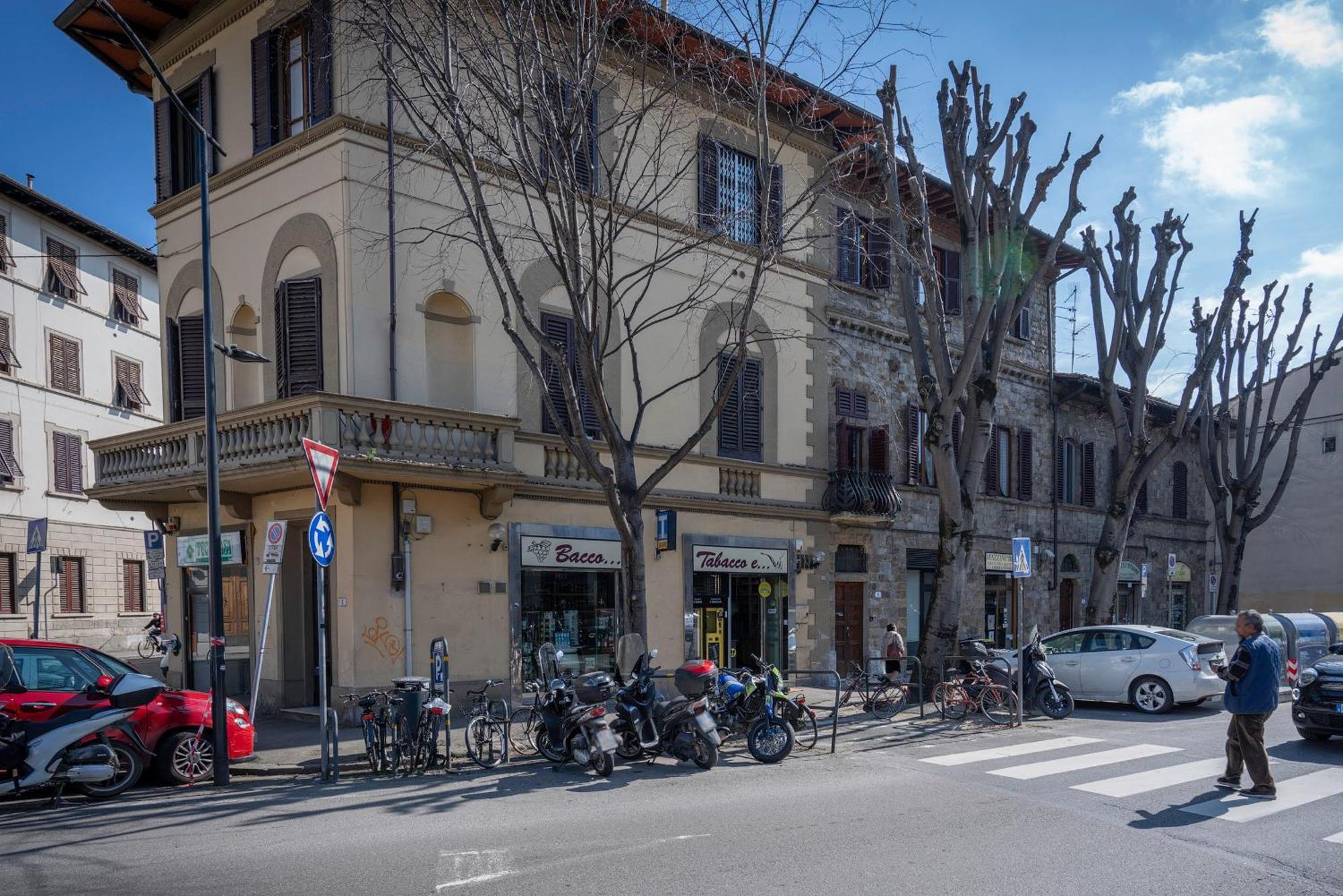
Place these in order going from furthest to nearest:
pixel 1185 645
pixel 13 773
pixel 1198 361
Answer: pixel 1198 361 < pixel 1185 645 < pixel 13 773

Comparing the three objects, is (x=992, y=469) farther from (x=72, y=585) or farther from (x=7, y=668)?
(x=72, y=585)

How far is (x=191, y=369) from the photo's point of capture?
18.0 m

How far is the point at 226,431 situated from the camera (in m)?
15.1

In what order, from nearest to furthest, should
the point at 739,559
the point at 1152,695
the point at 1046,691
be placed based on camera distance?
1. the point at 1046,691
2. the point at 1152,695
3. the point at 739,559

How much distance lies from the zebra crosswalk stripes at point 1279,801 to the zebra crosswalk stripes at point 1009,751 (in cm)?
263

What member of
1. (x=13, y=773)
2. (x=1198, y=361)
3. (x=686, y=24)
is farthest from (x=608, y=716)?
(x=1198, y=361)

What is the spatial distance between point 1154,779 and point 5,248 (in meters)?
30.4

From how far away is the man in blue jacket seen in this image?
9.30 meters

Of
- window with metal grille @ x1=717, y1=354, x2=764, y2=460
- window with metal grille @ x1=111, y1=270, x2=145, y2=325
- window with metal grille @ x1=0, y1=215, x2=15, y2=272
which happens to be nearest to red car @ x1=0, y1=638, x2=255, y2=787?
→ window with metal grille @ x1=717, y1=354, x2=764, y2=460

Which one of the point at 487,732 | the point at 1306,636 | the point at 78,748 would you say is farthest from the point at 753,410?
the point at 78,748

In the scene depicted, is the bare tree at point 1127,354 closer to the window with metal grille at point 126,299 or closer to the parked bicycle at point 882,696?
the parked bicycle at point 882,696

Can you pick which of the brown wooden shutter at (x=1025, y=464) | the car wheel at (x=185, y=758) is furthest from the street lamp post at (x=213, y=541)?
the brown wooden shutter at (x=1025, y=464)

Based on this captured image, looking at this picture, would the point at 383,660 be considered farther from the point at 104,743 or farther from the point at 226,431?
the point at 104,743

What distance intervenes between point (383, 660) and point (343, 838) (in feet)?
24.3
